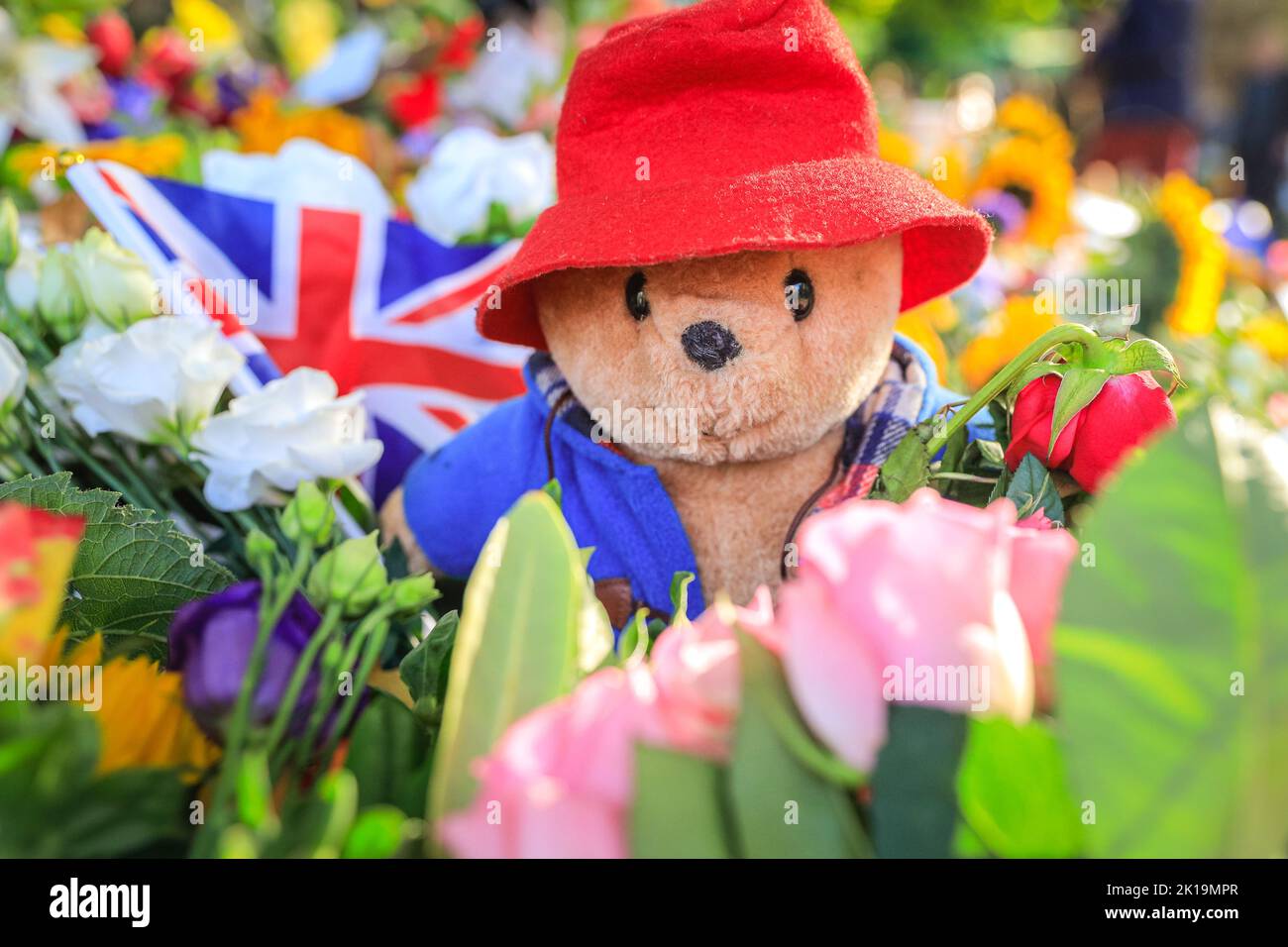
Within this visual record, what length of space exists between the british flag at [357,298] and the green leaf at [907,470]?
586 millimetres

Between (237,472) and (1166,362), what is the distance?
23.2 inches

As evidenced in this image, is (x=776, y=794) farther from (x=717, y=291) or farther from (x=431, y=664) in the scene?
(x=717, y=291)

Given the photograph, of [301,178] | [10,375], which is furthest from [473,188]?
[10,375]

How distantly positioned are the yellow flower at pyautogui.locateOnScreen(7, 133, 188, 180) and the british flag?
19 cm

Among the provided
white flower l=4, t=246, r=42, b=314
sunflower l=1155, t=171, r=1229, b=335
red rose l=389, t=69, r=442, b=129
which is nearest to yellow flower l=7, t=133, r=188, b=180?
white flower l=4, t=246, r=42, b=314

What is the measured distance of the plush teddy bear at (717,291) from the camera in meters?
0.71

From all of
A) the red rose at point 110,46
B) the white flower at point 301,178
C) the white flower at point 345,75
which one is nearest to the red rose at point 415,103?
the white flower at point 345,75

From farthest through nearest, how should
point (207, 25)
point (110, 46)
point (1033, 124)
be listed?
point (1033, 124), point (207, 25), point (110, 46)

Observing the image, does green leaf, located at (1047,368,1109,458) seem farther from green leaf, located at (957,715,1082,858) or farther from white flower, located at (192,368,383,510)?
white flower, located at (192,368,383,510)

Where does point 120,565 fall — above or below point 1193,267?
below

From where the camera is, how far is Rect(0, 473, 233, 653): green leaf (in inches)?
25.2

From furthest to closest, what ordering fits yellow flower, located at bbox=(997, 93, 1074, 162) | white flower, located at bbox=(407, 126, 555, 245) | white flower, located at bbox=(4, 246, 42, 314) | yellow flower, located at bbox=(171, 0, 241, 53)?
yellow flower, located at bbox=(997, 93, 1074, 162), yellow flower, located at bbox=(171, 0, 241, 53), white flower, located at bbox=(407, 126, 555, 245), white flower, located at bbox=(4, 246, 42, 314)

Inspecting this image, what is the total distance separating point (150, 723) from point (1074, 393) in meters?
0.48

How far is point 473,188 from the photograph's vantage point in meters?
1.37
